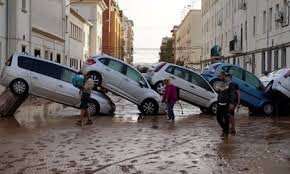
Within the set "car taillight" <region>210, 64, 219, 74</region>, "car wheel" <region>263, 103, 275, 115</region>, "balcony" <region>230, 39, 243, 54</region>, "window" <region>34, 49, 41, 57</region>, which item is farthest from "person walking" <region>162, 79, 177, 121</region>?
"balcony" <region>230, 39, 243, 54</region>

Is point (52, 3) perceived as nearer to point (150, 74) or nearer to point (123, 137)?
point (150, 74)

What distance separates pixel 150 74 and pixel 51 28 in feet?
65.0

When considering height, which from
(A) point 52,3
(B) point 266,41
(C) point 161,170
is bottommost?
(C) point 161,170

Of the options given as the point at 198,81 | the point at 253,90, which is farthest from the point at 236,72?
the point at 198,81

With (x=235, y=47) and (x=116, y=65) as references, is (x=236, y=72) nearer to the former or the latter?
(x=116, y=65)

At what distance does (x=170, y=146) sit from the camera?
12.8 m

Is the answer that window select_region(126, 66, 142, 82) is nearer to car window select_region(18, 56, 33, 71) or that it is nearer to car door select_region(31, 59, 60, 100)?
car door select_region(31, 59, 60, 100)

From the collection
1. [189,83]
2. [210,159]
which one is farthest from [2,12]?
[210,159]

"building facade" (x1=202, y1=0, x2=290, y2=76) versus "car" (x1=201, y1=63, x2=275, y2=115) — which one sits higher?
"building facade" (x1=202, y1=0, x2=290, y2=76)

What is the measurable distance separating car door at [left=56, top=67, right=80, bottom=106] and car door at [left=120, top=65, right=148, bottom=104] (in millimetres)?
1915

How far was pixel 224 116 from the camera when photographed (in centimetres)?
1487

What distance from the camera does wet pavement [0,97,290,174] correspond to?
389 inches

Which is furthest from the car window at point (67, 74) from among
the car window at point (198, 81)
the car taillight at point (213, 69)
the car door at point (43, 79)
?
the car taillight at point (213, 69)

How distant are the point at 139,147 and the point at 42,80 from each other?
28.4ft
